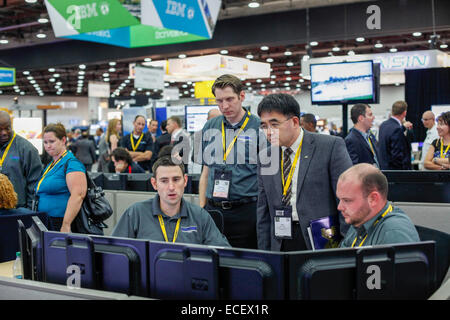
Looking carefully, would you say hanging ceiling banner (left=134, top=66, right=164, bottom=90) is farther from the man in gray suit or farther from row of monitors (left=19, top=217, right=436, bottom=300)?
row of monitors (left=19, top=217, right=436, bottom=300)

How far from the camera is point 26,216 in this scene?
284cm

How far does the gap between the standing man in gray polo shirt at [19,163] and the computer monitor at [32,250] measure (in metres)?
2.28

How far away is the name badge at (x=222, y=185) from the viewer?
3279 mm

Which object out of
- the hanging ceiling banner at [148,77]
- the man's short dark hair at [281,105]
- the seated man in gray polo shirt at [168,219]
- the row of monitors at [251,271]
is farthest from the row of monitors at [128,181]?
the hanging ceiling banner at [148,77]

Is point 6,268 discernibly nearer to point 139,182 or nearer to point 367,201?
point 367,201

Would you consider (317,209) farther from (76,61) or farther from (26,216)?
(76,61)

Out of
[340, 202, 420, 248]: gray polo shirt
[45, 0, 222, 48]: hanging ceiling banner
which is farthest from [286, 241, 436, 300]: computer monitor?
[45, 0, 222, 48]: hanging ceiling banner

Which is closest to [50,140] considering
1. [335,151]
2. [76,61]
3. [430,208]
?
[335,151]

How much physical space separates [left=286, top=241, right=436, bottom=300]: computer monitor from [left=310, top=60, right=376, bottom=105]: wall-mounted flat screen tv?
12.3 feet

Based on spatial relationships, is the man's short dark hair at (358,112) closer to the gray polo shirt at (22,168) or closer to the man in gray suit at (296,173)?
the man in gray suit at (296,173)

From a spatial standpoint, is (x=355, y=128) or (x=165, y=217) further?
A: (x=355, y=128)

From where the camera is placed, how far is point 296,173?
2.51 m

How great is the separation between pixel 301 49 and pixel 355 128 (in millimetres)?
13904

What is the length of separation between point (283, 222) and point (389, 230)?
71 cm
